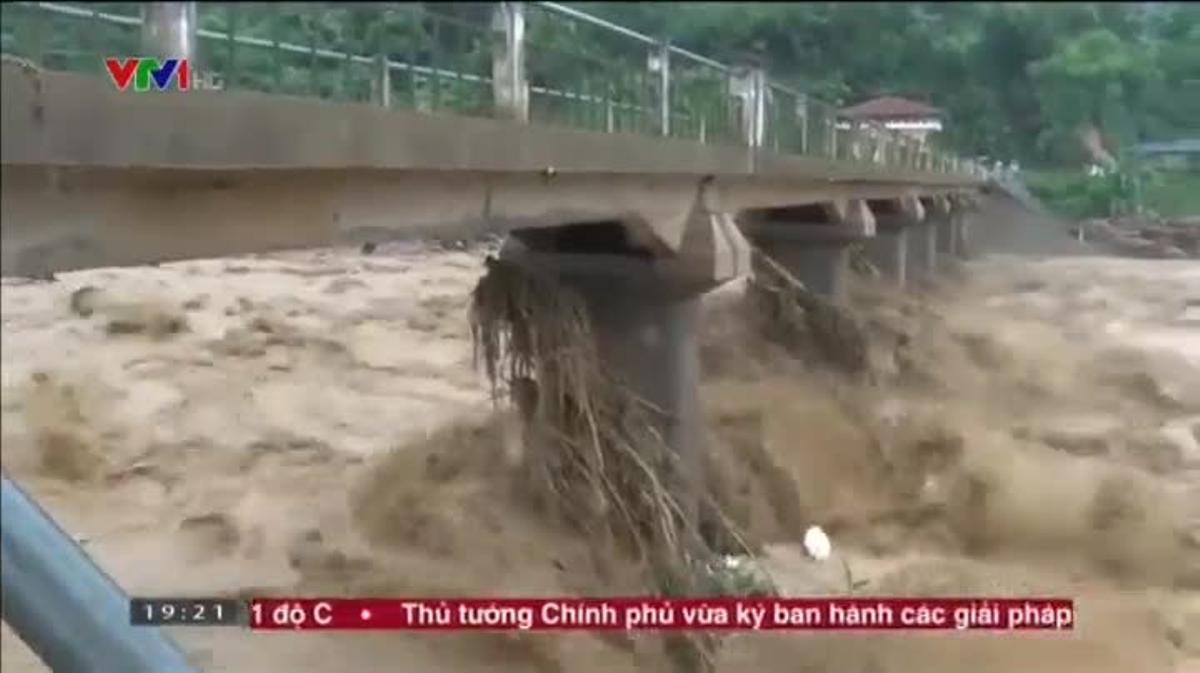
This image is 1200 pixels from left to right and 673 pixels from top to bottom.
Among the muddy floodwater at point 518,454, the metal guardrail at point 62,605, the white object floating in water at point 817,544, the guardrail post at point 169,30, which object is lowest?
the white object floating in water at point 817,544

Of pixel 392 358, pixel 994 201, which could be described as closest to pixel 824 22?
pixel 994 201

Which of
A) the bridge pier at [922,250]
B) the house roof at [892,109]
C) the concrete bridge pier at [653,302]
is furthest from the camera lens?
the bridge pier at [922,250]

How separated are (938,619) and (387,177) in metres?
2.14

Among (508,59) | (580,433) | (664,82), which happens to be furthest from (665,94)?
(508,59)

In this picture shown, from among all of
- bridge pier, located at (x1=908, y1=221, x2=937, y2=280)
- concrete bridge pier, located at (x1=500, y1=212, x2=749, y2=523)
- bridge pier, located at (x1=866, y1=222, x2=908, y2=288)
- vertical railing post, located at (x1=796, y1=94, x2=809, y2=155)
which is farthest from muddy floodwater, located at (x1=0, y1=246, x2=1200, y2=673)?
bridge pier, located at (x1=866, y1=222, x2=908, y2=288)

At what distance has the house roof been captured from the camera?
18.1 ft

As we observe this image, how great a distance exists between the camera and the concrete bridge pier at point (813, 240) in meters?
14.8

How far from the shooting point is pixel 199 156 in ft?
13.4

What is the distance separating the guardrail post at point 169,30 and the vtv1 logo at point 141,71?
20mm

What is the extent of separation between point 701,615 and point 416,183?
185 centimetres

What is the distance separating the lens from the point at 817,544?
8203 mm

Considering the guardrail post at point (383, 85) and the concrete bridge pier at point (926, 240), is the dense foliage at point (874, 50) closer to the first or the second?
the guardrail post at point (383, 85)

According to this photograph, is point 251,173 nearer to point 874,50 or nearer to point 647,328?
point 874,50
